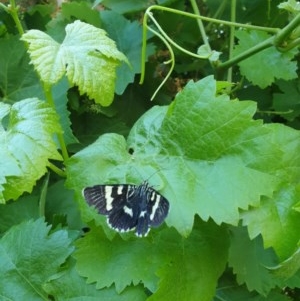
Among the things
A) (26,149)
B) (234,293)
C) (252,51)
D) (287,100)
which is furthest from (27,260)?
(287,100)

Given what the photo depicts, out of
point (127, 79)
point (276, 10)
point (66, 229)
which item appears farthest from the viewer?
point (276, 10)

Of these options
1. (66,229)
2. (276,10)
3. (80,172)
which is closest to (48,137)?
(80,172)

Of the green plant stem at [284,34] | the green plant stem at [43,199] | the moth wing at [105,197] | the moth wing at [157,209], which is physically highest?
the green plant stem at [284,34]

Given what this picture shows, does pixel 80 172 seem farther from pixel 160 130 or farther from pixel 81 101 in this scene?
pixel 81 101

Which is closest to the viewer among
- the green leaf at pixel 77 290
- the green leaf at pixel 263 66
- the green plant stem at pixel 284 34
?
the green leaf at pixel 77 290

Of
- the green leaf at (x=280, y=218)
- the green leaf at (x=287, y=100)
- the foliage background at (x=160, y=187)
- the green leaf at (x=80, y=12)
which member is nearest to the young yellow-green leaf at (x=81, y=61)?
the foliage background at (x=160, y=187)

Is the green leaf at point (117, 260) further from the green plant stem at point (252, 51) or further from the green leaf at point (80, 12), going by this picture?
the green leaf at point (80, 12)

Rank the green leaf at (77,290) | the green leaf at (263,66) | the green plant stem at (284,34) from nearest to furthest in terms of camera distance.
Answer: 1. the green leaf at (77,290)
2. the green plant stem at (284,34)
3. the green leaf at (263,66)

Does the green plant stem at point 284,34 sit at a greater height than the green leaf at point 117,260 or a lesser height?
greater
